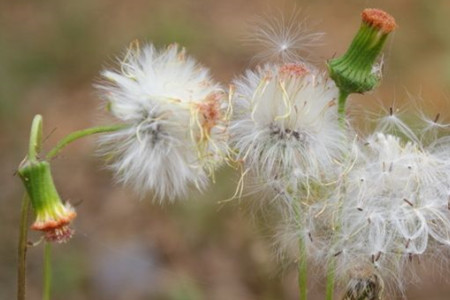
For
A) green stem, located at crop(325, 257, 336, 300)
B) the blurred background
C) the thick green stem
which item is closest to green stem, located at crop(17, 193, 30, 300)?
the thick green stem

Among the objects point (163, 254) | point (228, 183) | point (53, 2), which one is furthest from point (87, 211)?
point (53, 2)

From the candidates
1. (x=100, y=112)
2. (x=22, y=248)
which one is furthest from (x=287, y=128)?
(x=100, y=112)

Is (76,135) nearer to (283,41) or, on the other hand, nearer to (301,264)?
(301,264)

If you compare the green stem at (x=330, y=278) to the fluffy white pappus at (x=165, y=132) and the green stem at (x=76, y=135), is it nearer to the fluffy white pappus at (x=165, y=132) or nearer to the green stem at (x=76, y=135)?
the fluffy white pappus at (x=165, y=132)

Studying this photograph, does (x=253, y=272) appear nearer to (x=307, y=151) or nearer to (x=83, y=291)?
(x=83, y=291)

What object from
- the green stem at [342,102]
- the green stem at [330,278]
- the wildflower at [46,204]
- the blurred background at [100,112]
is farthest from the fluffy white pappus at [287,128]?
the blurred background at [100,112]
